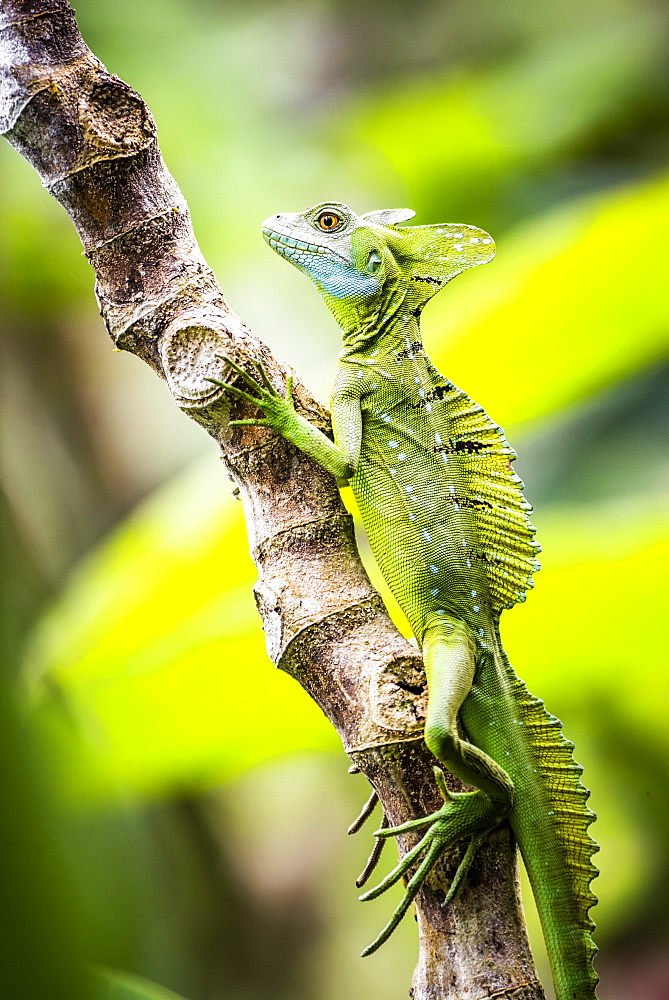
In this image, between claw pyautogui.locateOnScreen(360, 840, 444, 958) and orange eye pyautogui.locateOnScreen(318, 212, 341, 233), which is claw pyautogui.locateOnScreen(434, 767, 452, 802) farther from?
orange eye pyautogui.locateOnScreen(318, 212, 341, 233)

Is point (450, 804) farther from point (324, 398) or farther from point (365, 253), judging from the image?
point (324, 398)

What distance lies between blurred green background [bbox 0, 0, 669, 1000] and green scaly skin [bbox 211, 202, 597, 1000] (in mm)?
639

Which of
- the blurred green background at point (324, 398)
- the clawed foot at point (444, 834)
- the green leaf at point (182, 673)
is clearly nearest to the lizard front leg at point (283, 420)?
the blurred green background at point (324, 398)

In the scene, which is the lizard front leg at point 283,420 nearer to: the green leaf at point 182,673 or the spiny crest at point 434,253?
the spiny crest at point 434,253

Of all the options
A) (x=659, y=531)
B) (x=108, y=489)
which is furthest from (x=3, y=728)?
(x=108, y=489)

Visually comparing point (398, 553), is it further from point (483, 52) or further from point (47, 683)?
point (483, 52)

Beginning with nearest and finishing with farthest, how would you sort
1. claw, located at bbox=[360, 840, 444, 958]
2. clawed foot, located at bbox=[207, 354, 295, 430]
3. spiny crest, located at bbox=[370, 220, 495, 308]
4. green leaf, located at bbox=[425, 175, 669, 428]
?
claw, located at bbox=[360, 840, 444, 958] → clawed foot, located at bbox=[207, 354, 295, 430] → spiny crest, located at bbox=[370, 220, 495, 308] → green leaf, located at bbox=[425, 175, 669, 428]

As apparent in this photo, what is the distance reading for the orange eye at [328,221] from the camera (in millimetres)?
2211

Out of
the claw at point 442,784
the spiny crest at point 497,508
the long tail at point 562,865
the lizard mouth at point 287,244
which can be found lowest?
the long tail at point 562,865

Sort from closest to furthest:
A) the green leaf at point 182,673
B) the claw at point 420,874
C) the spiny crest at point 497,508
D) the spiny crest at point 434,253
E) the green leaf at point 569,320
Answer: the claw at point 420,874
the spiny crest at point 497,508
the spiny crest at point 434,253
the green leaf at point 182,673
the green leaf at point 569,320

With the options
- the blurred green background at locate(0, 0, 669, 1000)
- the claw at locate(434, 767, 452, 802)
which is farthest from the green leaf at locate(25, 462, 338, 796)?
the claw at locate(434, 767, 452, 802)

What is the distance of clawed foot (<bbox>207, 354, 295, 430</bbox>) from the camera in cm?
161

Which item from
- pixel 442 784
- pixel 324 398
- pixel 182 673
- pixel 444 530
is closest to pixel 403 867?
pixel 442 784

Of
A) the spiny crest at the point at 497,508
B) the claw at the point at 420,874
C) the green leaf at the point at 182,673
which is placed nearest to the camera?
the claw at the point at 420,874
